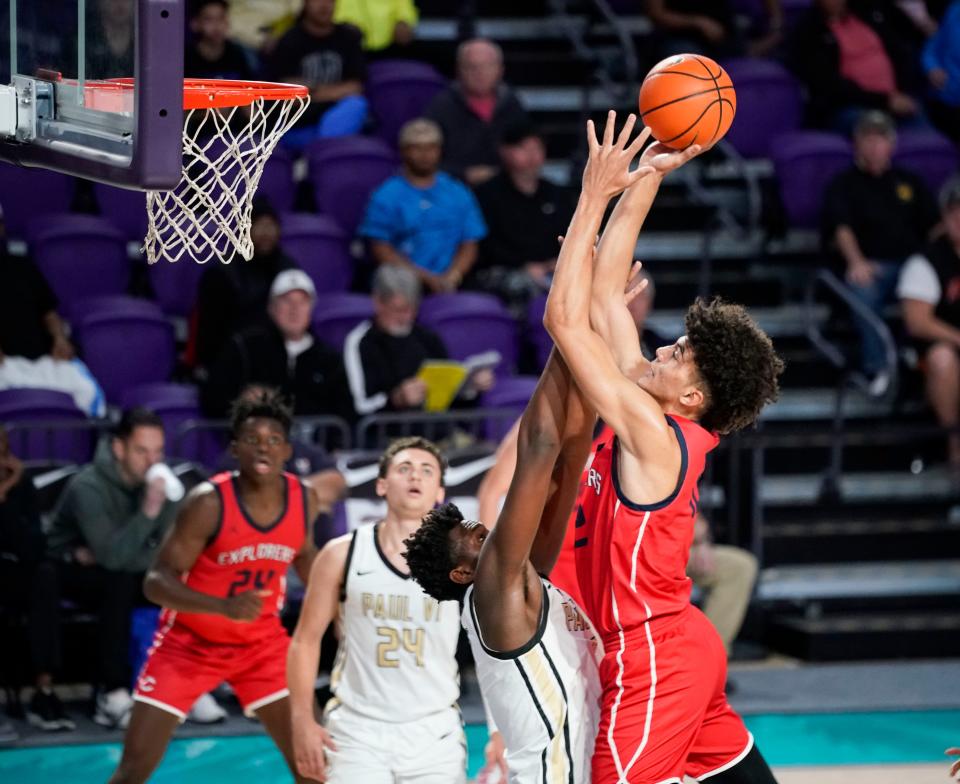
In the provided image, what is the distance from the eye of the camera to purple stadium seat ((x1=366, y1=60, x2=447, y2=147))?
10.4 meters

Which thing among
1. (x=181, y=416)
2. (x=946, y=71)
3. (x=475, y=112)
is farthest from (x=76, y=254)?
(x=946, y=71)

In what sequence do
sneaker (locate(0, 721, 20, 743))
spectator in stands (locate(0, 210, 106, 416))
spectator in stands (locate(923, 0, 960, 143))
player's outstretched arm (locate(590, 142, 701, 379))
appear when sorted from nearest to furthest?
player's outstretched arm (locate(590, 142, 701, 379)), sneaker (locate(0, 721, 20, 743)), spectator in stands (locate(0, 210, 106, 416)), spectator in stands (locate(923, 0, 960, 143))

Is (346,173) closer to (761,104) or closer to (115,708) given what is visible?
(761,104)


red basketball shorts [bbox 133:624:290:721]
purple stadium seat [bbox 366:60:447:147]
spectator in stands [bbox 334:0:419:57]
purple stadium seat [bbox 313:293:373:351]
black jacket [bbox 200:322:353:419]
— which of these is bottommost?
red basketball shorts [bbox 133:624:290:721]

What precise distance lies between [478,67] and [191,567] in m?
4.71

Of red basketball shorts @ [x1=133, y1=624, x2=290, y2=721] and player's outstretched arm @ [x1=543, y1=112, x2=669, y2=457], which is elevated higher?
player's outstretched arm @ [x1=543, y1=112, x2=669, y2=457]

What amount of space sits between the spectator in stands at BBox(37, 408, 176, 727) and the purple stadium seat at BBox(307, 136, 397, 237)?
253 centimetres

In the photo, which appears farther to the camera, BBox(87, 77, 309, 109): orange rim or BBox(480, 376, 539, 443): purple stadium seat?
BBox(480, 376, 539, 443): purple stadium seat

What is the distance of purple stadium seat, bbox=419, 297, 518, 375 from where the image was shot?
9.05 metres

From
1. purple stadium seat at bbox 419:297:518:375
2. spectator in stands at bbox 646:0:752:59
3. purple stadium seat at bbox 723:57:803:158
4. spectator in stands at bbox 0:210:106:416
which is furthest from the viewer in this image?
spectator in stands at bbox 646:0:752:59

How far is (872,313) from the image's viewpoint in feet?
32.4

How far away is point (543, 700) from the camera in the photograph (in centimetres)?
422

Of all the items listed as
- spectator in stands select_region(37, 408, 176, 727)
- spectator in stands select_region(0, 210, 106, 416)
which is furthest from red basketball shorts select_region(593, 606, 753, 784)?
spectator in stands select_region(0, 210, 106, 416)

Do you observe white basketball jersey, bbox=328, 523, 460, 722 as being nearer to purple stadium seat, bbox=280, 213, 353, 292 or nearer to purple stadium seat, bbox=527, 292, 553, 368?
purple stadium seat, bbox=527, 292, 553, 368
